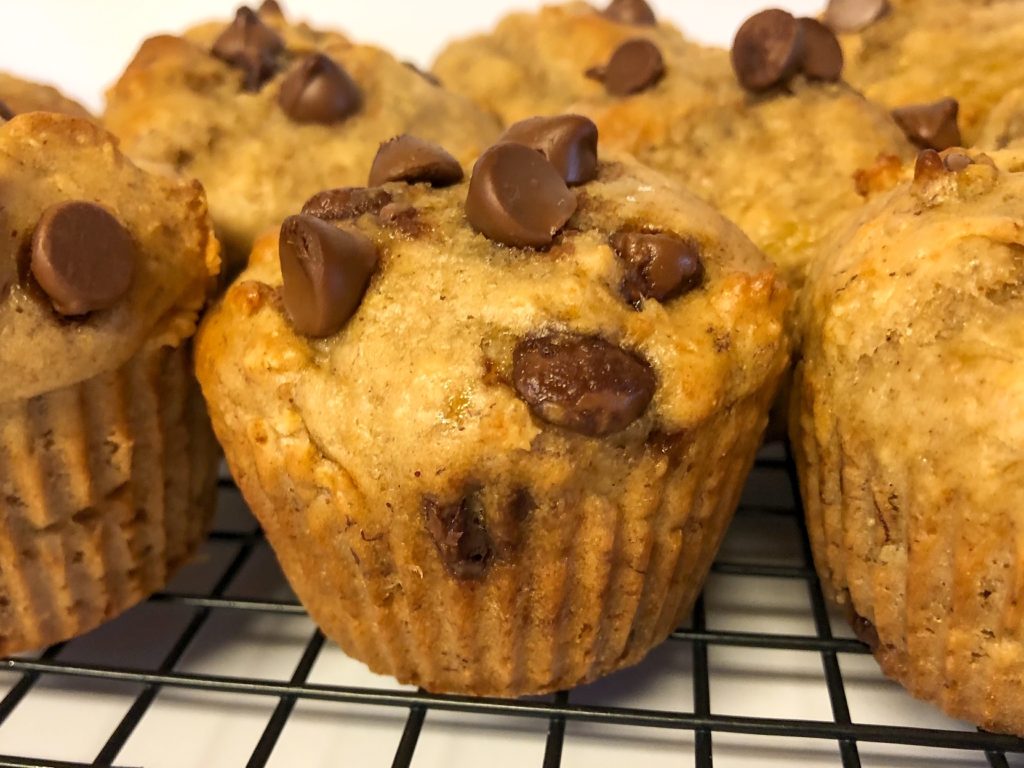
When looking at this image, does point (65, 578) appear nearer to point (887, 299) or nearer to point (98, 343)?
point (98, 343)

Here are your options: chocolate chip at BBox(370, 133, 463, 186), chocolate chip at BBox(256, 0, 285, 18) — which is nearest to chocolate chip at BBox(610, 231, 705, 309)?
chocolate chip at BBox(370, 133, 463, 186)

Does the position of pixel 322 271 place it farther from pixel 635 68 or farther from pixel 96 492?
pixel 635 68

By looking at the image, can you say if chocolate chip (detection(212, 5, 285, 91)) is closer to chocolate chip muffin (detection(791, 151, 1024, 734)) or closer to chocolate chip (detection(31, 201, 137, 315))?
chocolate chip (detection(31, 201, 137, 315))

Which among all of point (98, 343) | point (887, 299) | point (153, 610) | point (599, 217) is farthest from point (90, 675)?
point (887, 299)

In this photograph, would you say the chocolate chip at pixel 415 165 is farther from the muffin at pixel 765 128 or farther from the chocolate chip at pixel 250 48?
the chocolate chip at pixel 250 48

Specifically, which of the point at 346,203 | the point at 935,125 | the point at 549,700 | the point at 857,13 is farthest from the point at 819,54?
the point at 549,700

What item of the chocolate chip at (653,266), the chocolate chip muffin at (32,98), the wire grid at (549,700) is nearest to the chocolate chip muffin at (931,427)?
the wire grid at (549,700)
